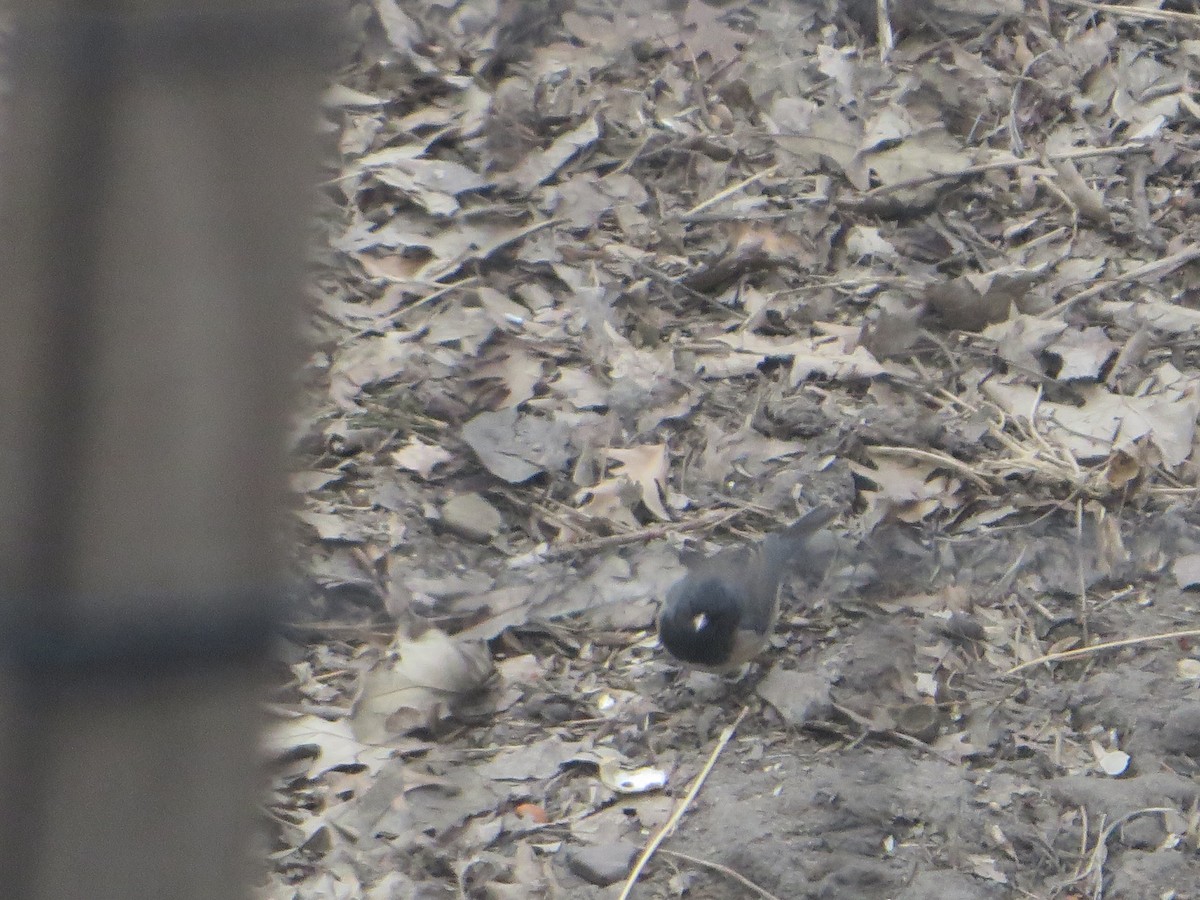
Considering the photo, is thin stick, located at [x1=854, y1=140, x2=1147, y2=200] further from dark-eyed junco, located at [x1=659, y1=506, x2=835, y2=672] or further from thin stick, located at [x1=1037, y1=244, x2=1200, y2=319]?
dark-eyed junco, located at [x1=659, y1=506, x2=835, y2=672]

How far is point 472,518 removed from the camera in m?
3.57

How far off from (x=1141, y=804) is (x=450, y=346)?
7.62 ft

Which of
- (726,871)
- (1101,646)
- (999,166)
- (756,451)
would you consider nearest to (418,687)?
(726,871)

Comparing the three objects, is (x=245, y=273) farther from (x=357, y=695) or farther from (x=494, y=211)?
(x=494, y=211)

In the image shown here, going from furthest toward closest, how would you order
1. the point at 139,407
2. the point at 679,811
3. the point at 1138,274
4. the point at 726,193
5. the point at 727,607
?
the point at 726,193 < the point at 1138,274 < the point at 727,607 < the point at 679,811 < the point at 139,407

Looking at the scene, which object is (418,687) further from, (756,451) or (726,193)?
(726,193)

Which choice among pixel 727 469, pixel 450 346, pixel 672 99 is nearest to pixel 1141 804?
pixel 727 469

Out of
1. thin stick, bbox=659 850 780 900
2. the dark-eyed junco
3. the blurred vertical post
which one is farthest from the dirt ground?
the blurred vertical post

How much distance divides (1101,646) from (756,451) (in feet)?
3.49

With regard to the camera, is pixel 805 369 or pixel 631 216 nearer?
pixel 805 369

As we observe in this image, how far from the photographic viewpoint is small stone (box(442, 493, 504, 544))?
3.54 meters

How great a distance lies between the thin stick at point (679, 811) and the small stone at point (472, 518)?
2.75 feet

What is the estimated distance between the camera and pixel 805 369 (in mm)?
4012

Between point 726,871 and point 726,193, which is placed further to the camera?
point 726,193
